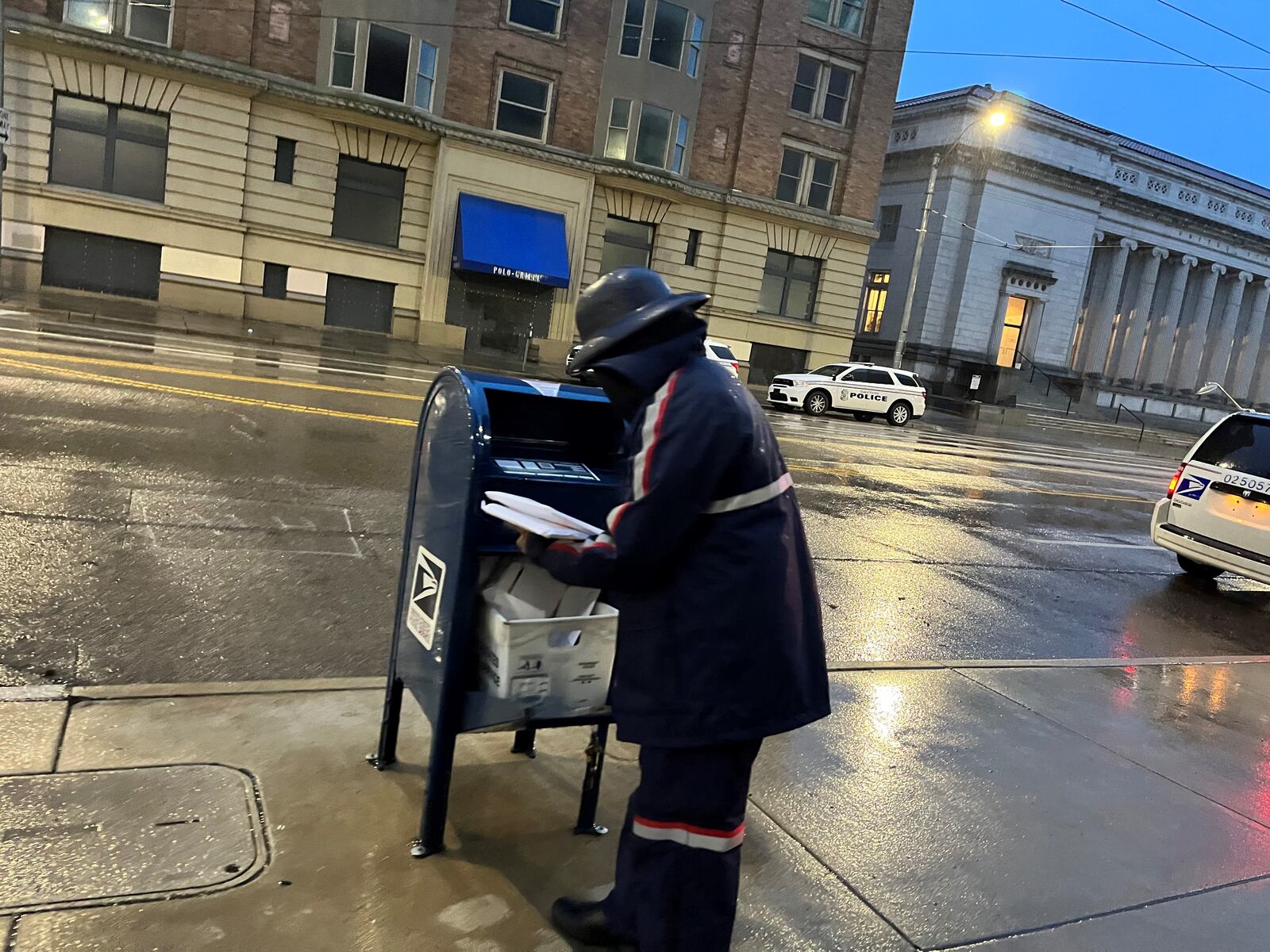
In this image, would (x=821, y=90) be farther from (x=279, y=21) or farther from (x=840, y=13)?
(x=279, y=21)

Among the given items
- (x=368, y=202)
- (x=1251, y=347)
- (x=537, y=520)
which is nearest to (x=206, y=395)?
(x=537, y=520)

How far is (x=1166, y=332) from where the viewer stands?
176 ft

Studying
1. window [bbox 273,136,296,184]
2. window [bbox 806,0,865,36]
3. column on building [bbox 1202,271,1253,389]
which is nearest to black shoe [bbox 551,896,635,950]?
window [bbox 273,136,296,184]

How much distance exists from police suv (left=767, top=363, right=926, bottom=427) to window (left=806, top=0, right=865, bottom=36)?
46.0ft

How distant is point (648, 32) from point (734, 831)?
30.6 meters

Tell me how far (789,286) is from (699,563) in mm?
32758

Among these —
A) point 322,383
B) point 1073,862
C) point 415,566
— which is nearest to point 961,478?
point 322,383

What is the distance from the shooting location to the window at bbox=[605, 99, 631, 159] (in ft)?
96.0

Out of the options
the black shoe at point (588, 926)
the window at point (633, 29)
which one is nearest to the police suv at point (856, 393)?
the window at point (633, 29)

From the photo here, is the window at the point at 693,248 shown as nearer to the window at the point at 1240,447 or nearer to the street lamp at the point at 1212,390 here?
the street lamp at the point at 1212,390

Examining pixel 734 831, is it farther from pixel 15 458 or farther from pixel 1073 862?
pixel 15 458

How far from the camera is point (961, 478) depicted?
15.4 metres

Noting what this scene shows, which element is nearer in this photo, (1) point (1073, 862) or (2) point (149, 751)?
(2) point (149, 751)

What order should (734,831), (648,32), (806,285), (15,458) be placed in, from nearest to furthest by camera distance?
(734,831) < (15,458) < (648,32) < (806,285)
